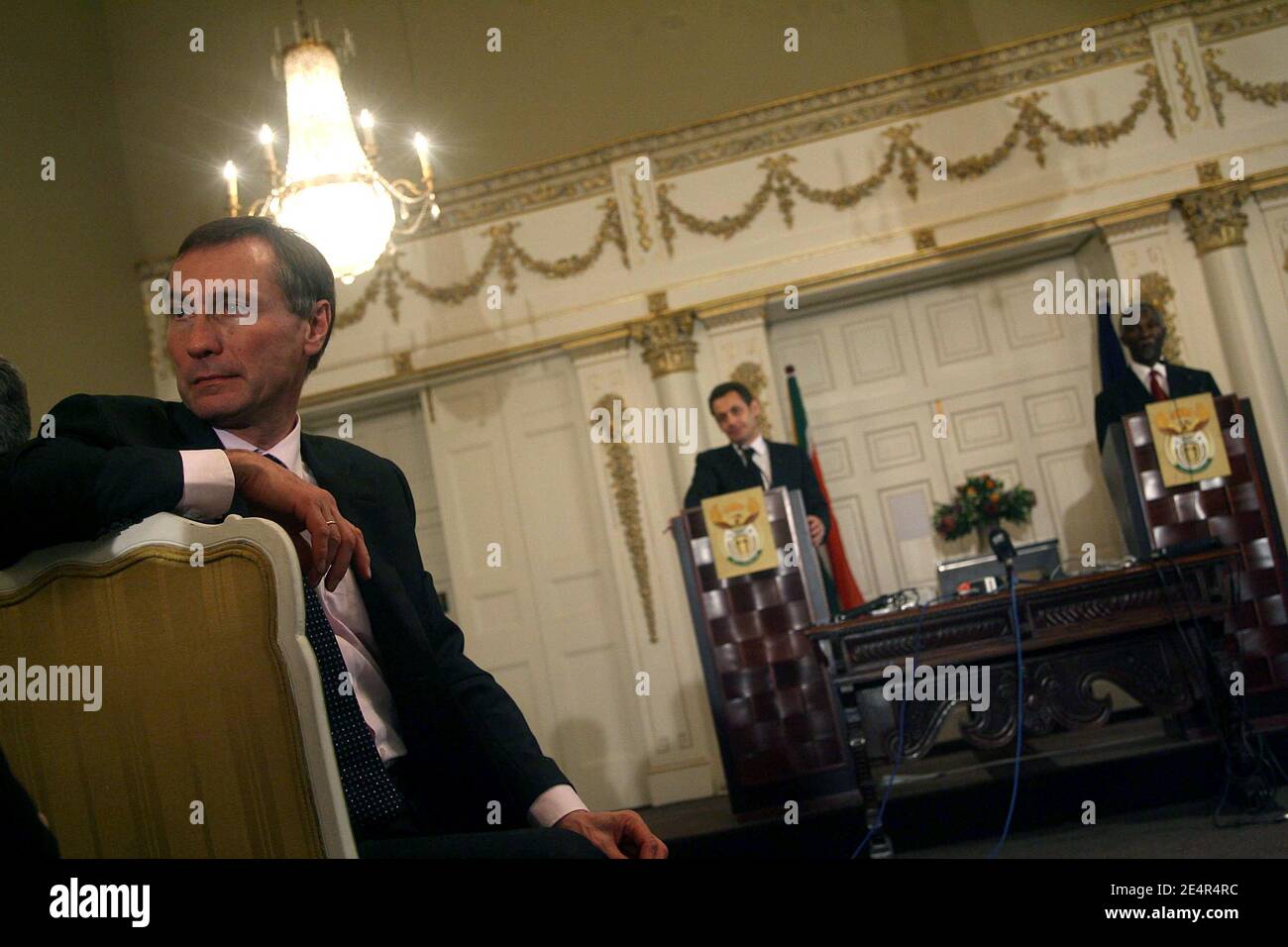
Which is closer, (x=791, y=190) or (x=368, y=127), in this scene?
(x=368, y=127)

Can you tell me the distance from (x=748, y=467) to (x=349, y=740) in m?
4.28

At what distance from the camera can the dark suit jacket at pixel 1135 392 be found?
5094 millimetres

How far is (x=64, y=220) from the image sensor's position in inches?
249

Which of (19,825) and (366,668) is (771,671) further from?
(19,825)

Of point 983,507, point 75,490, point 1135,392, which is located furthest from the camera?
point 983,507

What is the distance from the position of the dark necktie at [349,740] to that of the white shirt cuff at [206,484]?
0.42 ft

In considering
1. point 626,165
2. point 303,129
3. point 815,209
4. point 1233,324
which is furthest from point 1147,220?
point 303,129


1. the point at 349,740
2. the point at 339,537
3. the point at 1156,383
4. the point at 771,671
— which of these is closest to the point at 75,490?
the point at 339,537

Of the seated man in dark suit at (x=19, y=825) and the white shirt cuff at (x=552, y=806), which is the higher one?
the seated man in dark suit at (x=19, y=825)

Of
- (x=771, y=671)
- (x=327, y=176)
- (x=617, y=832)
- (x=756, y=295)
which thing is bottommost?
(x=771, y=671)

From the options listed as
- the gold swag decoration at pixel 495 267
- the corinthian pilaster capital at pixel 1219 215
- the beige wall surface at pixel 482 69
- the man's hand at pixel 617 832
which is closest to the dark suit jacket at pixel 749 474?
the gold swag decoration at pixel 495 267

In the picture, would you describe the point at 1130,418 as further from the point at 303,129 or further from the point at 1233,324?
the point at 303,129

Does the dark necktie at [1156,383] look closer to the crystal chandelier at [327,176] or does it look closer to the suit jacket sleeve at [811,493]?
the suit jacket sleeve at [811,493]

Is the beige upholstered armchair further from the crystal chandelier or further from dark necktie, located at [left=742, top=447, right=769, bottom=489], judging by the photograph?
dark necktie, located at [left=742, top=447, right=769, bottom=489]
